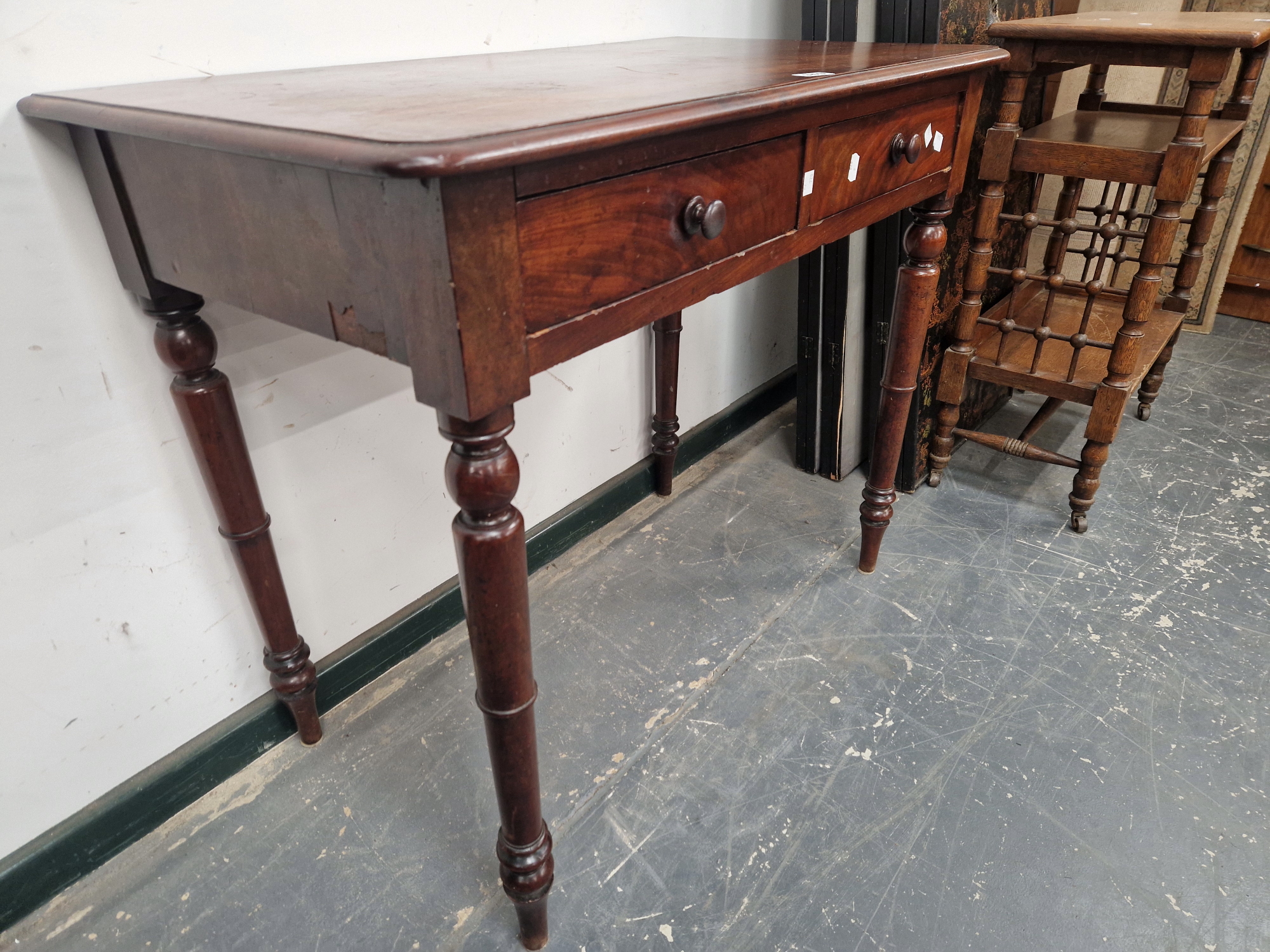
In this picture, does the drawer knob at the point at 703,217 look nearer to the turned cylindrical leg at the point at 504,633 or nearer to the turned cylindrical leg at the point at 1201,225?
the turned cylindrical leg at the point at 504,633

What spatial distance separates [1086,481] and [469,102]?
1595 mm

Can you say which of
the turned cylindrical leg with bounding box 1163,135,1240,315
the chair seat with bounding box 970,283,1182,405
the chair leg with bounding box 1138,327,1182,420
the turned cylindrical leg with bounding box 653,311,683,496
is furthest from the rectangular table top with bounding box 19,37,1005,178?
the chair leg with bounding box 1138,327,1182,420

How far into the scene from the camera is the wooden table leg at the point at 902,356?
54.9 inches

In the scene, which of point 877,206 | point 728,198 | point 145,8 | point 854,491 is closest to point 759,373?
point 854,491

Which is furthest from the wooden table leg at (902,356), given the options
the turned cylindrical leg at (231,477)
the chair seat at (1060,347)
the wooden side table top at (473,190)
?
the turned cylindrical leg at (231,477)

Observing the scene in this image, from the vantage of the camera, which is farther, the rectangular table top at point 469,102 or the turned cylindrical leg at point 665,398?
the turned cylindrical leg at point 665,398

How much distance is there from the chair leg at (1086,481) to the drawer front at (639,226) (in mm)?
1182

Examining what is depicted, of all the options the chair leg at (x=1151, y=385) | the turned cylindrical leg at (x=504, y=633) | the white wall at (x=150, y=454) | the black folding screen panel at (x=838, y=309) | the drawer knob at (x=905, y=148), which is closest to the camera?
the turned cylindrical leg at (x=504, y=633)

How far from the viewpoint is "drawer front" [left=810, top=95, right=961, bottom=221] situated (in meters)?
1.04

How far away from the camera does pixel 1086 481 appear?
1.82 metres

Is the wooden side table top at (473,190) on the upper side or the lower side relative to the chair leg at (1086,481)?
upper

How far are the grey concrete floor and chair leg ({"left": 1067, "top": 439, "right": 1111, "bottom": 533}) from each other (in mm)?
54

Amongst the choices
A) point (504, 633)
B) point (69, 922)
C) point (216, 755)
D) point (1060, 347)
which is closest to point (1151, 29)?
point (1060, 347)

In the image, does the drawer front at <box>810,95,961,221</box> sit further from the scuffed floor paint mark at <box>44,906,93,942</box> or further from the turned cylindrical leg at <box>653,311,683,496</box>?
the scuffed floor paint mark at <box>44,906,93,942</box>
